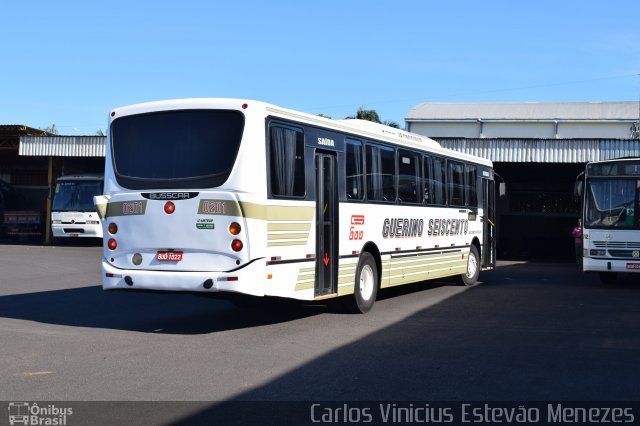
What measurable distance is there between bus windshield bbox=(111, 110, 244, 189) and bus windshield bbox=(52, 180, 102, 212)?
77.3ft

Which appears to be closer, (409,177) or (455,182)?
(409,177)

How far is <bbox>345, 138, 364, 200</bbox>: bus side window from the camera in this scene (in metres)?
13.5

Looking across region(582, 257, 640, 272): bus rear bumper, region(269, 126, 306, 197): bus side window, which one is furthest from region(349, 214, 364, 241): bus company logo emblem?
region(582, 257, 640, 272): bus rear bumper

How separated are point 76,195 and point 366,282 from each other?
2346cm

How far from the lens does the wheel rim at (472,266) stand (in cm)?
2020

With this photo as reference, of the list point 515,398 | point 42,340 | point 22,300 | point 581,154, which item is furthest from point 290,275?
point 581,154

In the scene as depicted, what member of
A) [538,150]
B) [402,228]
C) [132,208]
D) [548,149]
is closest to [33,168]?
[538,150]

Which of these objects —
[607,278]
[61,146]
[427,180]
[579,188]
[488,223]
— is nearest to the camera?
[427,180]

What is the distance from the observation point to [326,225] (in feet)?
41.9

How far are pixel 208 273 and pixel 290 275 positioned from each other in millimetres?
1249

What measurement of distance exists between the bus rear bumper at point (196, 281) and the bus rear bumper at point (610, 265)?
11.8m

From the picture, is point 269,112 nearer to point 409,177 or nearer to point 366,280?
point 366,280

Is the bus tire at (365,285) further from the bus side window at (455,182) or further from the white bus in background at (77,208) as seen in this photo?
the white bus in background at (77,208)

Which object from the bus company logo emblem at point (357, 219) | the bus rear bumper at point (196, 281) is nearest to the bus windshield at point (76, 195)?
the bus company logo emblem at point (357, 219)
